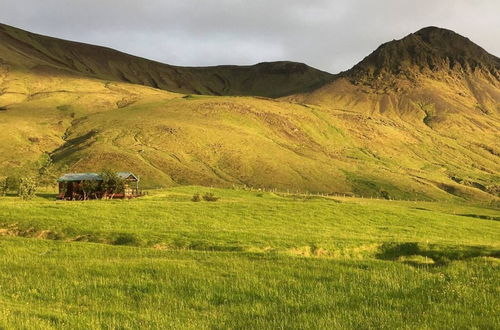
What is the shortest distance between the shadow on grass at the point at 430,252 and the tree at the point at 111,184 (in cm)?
6170

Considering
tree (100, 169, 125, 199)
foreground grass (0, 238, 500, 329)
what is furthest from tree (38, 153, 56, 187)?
foreground grass (0, 238, 500, 329)

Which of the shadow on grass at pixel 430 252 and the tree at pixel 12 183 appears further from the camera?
the tree at pixel 12 183

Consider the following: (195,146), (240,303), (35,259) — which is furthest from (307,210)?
(195,146)

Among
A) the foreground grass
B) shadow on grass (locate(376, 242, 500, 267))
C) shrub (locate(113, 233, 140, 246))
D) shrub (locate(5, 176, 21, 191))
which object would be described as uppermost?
the foreground grass

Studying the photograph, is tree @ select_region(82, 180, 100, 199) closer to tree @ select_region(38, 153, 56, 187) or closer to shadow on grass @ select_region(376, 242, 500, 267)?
tree @ select_region(38, 153, 56, 187)

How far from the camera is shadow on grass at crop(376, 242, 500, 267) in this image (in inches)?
1367

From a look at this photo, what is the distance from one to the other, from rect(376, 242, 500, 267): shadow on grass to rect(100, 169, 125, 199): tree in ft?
202

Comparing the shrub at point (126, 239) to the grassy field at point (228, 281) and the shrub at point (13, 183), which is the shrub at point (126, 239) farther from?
→ the shrub at point (13, 183)

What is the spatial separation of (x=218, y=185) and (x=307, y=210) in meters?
84.5

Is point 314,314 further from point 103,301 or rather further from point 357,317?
point 103,301

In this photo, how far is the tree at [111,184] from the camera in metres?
89.2

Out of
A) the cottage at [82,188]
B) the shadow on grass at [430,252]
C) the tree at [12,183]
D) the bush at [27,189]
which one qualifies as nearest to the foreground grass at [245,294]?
the shadow on grass at [430,252]

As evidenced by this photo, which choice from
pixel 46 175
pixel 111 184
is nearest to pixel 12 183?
pixel 46 175

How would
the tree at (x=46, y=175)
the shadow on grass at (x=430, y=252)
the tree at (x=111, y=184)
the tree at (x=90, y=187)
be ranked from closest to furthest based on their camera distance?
1. the shadow on grass at (x=430, y=252)
2. the tree at (x=111, y=184)
3. the tree at (x=90, y=187)
4. the tree at (x=46, y=175)
